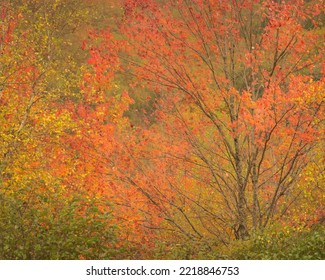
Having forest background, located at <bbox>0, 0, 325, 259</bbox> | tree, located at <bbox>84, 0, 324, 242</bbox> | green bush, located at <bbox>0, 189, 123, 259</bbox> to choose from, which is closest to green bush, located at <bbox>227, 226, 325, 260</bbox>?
forest background, located at <bbox>0, 0, 325, 259</bbox>

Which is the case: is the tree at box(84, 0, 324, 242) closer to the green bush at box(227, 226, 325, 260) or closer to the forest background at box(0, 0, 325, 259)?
the forest background at box(0, 0, 325, 259)

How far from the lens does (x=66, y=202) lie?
1166cm

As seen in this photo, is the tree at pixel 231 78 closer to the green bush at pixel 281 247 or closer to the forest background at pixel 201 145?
the forest background at pixel 201 145

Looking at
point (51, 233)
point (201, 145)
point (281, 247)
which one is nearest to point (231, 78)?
point (201, 145)

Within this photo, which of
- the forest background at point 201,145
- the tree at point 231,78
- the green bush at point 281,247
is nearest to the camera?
the green bush at point 281,247

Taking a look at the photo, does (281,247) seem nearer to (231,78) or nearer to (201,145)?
(201,145)

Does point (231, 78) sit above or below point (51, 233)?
above

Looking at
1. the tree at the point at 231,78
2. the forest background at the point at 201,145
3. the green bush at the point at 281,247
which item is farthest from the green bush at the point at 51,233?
the green bush at the point at 281,247

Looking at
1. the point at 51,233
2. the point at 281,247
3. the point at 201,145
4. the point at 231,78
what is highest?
the point at 231,78

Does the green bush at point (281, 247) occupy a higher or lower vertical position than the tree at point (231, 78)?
lower

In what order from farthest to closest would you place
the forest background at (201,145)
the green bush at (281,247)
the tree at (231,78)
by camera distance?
the tree at (231,78) → the forest background at (201,145) → the green bush at (281,247)

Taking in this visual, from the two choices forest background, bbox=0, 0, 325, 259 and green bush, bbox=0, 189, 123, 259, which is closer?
green bush, bbox=0, 189, 123, 259

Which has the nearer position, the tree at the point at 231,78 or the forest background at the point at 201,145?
the forest background at the point at 201,145
